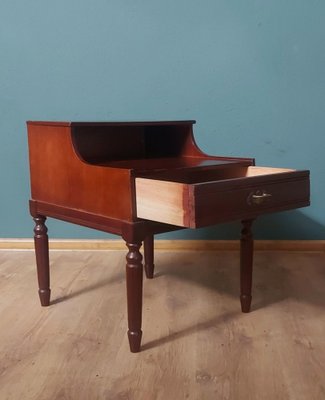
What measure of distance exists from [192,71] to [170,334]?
1.17 m

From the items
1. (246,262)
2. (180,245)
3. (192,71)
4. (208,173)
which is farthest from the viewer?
(180,245)

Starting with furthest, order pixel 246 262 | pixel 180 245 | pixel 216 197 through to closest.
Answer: pixel 180 245, pixel 246 262, pixel 216 197

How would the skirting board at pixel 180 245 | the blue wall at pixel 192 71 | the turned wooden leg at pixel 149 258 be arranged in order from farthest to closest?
the skirting board at pixel 180 245 < the blue wall at pixel 192 71 < the turned wooden leg at pixel 149 258

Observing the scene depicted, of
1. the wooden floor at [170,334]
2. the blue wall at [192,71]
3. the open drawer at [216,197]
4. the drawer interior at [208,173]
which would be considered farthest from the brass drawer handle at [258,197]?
the blue wall at [192,71]

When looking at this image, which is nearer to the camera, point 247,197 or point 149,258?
point 247,197

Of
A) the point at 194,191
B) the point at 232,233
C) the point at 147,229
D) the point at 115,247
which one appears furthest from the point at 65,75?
the point at 194,191

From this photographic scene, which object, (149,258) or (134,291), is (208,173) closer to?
(134,291)

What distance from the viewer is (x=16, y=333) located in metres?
1.54

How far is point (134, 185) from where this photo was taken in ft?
4.25

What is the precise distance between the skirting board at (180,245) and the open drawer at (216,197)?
916 millimetres

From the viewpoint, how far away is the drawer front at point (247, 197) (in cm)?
117

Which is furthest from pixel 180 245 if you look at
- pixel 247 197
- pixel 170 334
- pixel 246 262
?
pixel 247 197

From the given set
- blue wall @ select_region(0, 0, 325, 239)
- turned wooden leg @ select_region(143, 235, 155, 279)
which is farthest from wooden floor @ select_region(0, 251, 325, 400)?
blue wall @ select_region(0, 0, 325, 239)

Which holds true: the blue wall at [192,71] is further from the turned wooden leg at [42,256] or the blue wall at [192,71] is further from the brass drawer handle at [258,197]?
the brass drawer handle at [258,197]
